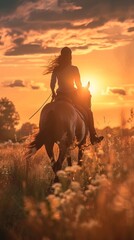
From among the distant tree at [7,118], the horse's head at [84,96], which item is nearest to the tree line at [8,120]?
the distant tree at [7,118]

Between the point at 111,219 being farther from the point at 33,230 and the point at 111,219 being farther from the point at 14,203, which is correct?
the point at 14,203

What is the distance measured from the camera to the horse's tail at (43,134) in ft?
41.5

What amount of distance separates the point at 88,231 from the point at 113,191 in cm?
82

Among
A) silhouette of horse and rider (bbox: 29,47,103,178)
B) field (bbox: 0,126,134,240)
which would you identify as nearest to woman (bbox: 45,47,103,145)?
silhouette of horse and rider (bbox: 29,47,103,178)

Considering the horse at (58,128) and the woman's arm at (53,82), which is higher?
the woman's arm at (53,82)

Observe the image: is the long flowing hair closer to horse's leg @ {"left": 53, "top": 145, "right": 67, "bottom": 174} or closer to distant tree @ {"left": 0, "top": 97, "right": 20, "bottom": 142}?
horse's leg @ {"left": 53, "top": 145, "right": 67, "bottom": 174}

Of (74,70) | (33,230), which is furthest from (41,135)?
(33,230)

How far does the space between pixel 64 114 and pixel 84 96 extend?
197 centimetres

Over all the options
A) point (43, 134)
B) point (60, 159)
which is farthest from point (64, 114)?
point (60, 159)

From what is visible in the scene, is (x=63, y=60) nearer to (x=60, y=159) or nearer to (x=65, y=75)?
(x=65, y=75)

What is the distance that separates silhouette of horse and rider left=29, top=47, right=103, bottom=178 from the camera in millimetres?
12562

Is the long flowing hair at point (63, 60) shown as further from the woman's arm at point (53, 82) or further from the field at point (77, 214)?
the field at point (77, 214)

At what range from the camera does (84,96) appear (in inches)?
568

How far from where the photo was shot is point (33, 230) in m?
7.43
